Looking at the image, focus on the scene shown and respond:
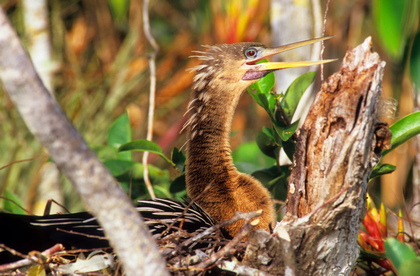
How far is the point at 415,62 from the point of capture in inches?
85.0

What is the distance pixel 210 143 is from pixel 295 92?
37cm

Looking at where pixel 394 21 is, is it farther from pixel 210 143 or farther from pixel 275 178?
pixel 210 143

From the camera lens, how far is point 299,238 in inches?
57.3

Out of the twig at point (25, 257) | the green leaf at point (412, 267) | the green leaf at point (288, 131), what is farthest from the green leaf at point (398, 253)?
the twig at point (25, 257)

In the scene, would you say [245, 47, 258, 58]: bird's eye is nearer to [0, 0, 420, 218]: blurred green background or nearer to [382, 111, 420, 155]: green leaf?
[0, 0, 420, 218]: blurred green background

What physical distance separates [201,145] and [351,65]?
0.75 m

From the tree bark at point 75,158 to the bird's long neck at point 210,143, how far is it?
31.7 inches

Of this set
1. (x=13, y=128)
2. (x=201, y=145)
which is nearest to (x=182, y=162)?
(x=201, y=145)

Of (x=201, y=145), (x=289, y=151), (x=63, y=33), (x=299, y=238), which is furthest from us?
(x=63, y=33)

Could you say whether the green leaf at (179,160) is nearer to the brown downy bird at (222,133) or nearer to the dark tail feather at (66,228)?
the brown downy bird at (222,133)

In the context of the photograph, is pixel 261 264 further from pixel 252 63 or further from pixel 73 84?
pixel 73 84

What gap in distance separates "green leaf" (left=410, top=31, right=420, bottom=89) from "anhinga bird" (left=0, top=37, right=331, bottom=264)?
1.60 ft

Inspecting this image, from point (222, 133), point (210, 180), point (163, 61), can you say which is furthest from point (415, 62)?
point (163, 61)

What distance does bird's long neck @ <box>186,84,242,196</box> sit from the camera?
203 centimetres
